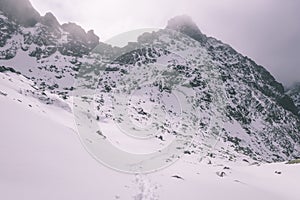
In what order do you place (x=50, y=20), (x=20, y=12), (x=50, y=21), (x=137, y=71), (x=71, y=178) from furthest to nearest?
(x=50, y=20)
(x=50, y=21)
(x=20, y=12)
(x=137, y=71)
(x=71, y=178)

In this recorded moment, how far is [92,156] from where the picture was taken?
18.6m

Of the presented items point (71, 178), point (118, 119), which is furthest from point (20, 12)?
point (71, 178)

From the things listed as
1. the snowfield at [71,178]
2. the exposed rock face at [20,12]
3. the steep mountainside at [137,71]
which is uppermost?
the exposed rock face at [20,12]

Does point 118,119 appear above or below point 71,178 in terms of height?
above

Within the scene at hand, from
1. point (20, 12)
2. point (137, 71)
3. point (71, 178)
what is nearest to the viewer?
point (71, 178)

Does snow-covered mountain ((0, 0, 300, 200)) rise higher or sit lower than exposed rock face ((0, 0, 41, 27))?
lower

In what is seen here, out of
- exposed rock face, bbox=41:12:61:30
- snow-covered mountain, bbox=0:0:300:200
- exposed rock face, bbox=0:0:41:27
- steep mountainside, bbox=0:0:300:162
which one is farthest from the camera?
exposed rock face, bbox=41:12:61:30

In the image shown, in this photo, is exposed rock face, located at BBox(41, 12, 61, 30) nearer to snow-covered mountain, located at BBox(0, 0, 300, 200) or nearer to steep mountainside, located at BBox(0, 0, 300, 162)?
steep mountainside, located at BBox(0, 0, 300, 162)

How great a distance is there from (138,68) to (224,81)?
5810 cm

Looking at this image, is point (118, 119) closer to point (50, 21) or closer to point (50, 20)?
point (50, 21)

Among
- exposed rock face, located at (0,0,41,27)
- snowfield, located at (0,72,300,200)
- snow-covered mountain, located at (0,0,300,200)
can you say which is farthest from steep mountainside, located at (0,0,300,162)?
snowfield, located at (0,72,300,200)

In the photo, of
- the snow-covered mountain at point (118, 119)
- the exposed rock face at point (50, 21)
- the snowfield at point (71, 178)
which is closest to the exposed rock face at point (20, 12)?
the snow-covered mountain at point (118, 119)

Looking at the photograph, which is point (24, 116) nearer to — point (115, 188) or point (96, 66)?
point (115, 188)

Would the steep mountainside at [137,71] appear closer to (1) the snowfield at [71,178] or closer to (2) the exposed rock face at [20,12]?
(2) the exposed rock face at [20,12]
